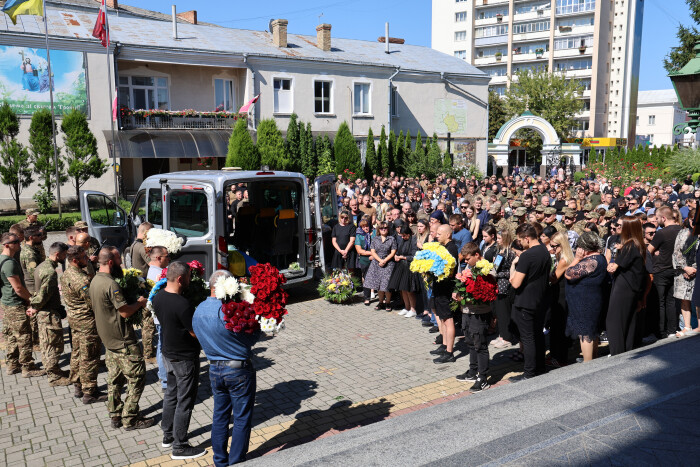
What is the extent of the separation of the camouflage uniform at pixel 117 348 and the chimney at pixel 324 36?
28.2 m

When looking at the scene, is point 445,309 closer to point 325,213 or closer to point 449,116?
point 325,213

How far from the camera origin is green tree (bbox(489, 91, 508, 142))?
54.8 metres

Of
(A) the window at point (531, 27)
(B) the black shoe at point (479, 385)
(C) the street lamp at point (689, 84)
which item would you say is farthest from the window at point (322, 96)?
(A) the window at point (531, 27)

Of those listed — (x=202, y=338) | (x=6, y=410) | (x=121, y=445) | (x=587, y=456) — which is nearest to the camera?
(x=587, y=456)

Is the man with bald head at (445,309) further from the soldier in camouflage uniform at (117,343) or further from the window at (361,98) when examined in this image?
the window at (361,98)

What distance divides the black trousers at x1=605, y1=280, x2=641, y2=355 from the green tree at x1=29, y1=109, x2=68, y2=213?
65.0 feet

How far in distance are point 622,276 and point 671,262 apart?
1.62 meters

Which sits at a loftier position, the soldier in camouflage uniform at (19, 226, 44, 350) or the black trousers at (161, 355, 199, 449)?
the soldier in camouflage uniform at (19, 226, 44, 350)

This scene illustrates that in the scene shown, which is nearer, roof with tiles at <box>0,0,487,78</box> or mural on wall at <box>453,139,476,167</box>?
roof with tiles at <box>0,0,487,78</box>

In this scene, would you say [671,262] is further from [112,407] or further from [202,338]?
[112,407]

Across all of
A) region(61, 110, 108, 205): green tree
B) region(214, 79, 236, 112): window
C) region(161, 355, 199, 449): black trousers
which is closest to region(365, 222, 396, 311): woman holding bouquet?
region(161, 355, 199, 449): black trousers

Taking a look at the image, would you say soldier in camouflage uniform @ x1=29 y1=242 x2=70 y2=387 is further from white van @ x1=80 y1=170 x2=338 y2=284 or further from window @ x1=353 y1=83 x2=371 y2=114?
window @ x1=353 y1=83 x2=371 y2=114

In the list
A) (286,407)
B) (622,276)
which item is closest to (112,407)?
(286,407)

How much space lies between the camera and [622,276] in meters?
6.87
